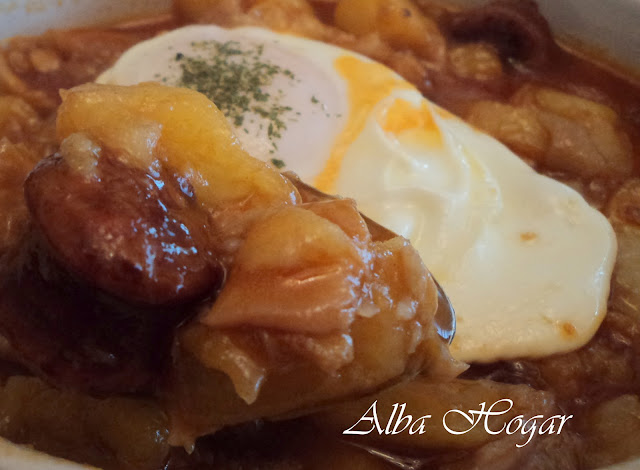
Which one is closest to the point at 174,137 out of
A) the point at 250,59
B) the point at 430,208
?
the point at 430,208

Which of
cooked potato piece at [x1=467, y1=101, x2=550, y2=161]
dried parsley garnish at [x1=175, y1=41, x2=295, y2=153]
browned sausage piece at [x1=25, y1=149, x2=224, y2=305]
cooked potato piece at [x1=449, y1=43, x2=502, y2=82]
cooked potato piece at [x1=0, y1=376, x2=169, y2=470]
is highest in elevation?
browned sausage piece at [x1=25, y1=149, x2=224, y2=305]

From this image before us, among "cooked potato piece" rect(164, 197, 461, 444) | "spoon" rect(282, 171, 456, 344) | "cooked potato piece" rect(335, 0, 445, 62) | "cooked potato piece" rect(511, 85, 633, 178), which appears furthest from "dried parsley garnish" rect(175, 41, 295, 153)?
"cooked potato piece" rect(511, 85, 633, 178)

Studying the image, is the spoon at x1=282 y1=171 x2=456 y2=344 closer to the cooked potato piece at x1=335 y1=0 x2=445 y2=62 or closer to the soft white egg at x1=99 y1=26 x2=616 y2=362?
the soft white egg at x1=99 y1=26 x2=616 y2=362

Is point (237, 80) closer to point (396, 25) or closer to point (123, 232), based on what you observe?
point (396, 25)

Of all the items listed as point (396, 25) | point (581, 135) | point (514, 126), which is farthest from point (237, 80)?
point (581, 135)

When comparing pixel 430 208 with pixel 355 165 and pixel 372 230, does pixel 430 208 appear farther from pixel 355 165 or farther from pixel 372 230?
pixel 372 230

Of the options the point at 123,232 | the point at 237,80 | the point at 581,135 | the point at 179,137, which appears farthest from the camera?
the point at 581,135

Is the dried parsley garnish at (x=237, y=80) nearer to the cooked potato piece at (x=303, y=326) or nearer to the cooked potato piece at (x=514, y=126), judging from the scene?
the cooked potato piece at (x=514, y=126)
